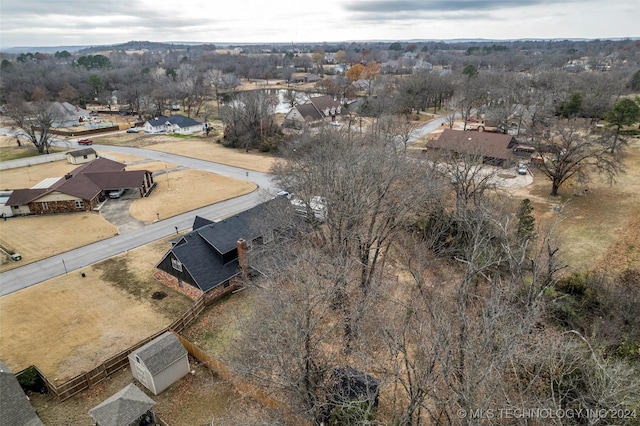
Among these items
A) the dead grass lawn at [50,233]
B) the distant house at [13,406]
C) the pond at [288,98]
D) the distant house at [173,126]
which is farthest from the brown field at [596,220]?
the pond at [288,98]

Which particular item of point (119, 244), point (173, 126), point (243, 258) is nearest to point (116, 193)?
point (119, 244)

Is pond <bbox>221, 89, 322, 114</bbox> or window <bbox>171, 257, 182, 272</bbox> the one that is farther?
pond <bbox>221, 89, 322, 114</bbox>

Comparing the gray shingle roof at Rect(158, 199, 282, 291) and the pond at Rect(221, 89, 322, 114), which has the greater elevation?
the pond at Rect(221, 89, 322, 114)

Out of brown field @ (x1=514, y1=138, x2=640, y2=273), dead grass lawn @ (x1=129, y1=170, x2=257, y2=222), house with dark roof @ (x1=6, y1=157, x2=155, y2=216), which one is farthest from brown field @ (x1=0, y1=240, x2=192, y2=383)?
brown field @ (x1=514, y1=138, x2=640, y2=273)

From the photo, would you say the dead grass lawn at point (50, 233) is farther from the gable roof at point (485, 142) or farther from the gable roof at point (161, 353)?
the gable roof at point (485, 142)

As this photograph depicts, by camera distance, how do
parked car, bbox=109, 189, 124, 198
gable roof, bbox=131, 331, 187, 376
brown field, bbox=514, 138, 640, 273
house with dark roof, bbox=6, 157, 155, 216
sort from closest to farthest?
gable roof, bbox=131, 331, 187, 376 < brown field, bbox=514, 138, 640, 273 < house with dark roof, bbox=6, 157, 155, 216 < parked car, bbox=109, 189, 124, 198

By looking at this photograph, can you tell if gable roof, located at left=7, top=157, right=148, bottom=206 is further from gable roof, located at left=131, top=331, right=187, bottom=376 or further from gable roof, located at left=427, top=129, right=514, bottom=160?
gable roof, located at left=427, top=129, right=514, bottom=160
